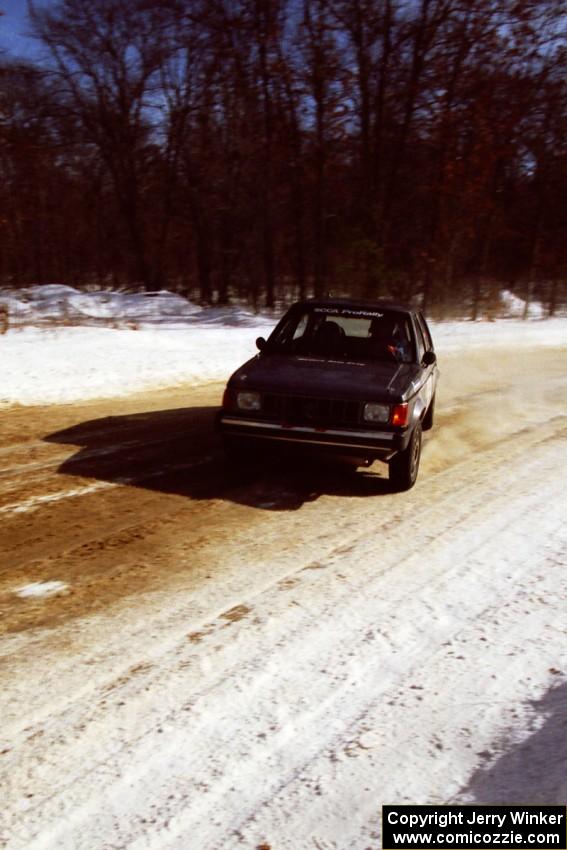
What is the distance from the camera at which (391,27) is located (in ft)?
73.6

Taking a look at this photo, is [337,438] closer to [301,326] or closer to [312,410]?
[312,410]

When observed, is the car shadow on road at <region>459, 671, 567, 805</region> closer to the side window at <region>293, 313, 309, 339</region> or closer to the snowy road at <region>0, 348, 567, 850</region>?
the snowy road at <region>0, 348, 567, 850</region>

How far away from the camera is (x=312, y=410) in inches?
251

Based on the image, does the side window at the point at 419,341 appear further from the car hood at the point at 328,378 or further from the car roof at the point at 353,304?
the car hood at the point at 328,378

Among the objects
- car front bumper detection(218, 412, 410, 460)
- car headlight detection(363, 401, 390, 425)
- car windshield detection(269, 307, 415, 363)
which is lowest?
car front bumper detection(218, 412, 410, 460)

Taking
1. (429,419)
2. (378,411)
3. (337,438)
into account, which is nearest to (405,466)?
(378,411)

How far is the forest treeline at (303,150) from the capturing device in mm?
22625

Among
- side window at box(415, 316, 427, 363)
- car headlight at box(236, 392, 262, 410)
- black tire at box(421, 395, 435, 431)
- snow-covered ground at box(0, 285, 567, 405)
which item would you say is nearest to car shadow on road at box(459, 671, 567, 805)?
car headlight at box(236, 392, 262, 410)

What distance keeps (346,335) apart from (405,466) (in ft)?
4.95

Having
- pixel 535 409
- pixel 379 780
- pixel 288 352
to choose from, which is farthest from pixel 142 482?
pixel 535 409

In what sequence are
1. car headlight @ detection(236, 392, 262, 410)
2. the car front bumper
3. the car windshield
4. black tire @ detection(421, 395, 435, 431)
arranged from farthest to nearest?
black tire @ detection(421, 395, 435, 431)
the car windshield
car headlight @ detection(236, 392, 262, 410)
the car front bumper

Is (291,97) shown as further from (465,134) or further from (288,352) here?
(288,352)

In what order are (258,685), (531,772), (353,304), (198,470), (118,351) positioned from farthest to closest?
1. (118,351)
2. (353,304)
3. (198,470)
4. (258,685)
5. (531,772)

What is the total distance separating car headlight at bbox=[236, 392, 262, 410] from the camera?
648 cm
